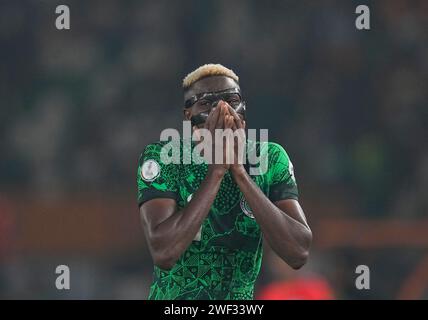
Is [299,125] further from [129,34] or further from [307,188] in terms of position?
[129,34]

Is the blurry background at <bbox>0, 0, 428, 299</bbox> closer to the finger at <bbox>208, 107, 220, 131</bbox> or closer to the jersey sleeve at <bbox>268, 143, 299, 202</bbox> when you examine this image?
the jersey sleeve at <bbox>268, 143, 299, 202</bbox>

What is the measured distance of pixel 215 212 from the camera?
4.32 meters

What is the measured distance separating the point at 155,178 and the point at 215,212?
1.03ft

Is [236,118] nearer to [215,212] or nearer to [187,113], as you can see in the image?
[187,113]

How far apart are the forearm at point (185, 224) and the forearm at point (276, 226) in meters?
0.14

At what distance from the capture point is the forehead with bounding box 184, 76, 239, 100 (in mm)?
4285

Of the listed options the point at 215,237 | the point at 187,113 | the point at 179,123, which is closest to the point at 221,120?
the point at 187,113

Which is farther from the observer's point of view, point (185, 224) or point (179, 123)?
point (179, 123)

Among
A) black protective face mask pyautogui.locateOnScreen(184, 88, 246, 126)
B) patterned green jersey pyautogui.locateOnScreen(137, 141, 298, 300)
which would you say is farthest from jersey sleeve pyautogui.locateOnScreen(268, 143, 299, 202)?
black protective face mask pyautogui.locateOnScreen(184, 88, 246, 126)

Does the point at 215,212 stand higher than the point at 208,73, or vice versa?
the point at 208,73
